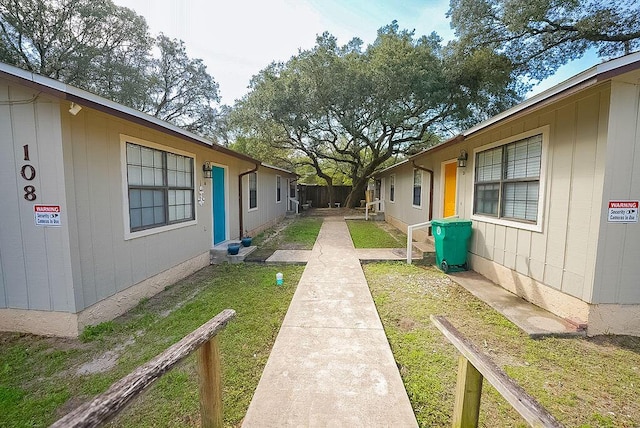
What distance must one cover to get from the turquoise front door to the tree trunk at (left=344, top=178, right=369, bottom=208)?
551 inches

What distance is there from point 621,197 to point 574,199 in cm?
39

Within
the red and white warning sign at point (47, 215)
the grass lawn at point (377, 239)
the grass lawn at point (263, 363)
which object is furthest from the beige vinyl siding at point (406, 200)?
the red and white warning sign at point (47, 215)

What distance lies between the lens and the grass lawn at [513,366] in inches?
84.0

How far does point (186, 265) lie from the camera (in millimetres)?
5465

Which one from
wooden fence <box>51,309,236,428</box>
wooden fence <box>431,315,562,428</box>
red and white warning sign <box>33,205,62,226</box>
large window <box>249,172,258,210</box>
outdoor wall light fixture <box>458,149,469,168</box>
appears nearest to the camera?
wooden fence <box>51,309,236,428</box>

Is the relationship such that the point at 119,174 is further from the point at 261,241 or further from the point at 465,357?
the point at 261,241

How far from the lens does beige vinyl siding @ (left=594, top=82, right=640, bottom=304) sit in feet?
9.75

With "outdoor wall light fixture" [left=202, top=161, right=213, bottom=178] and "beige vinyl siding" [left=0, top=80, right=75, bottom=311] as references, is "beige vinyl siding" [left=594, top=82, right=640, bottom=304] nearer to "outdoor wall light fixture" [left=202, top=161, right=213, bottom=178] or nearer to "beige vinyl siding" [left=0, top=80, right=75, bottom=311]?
"beige vinyl siding" [left=0, top=80, right=75, bottom=311]

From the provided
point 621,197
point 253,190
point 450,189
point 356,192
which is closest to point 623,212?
point 621,197

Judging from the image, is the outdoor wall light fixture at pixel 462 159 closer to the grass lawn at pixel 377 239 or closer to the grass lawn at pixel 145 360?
the grass lawn at pixel 377 239

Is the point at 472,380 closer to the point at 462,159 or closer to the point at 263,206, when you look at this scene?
the point at 462,159

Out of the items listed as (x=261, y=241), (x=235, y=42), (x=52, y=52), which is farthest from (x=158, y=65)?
(x=261, y=241)

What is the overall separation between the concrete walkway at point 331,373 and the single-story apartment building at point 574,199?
2.40 m

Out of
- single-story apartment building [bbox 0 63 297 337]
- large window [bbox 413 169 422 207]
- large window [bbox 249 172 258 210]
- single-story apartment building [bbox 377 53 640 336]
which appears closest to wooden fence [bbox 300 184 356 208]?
large window [bbox 249 172 258 210]
